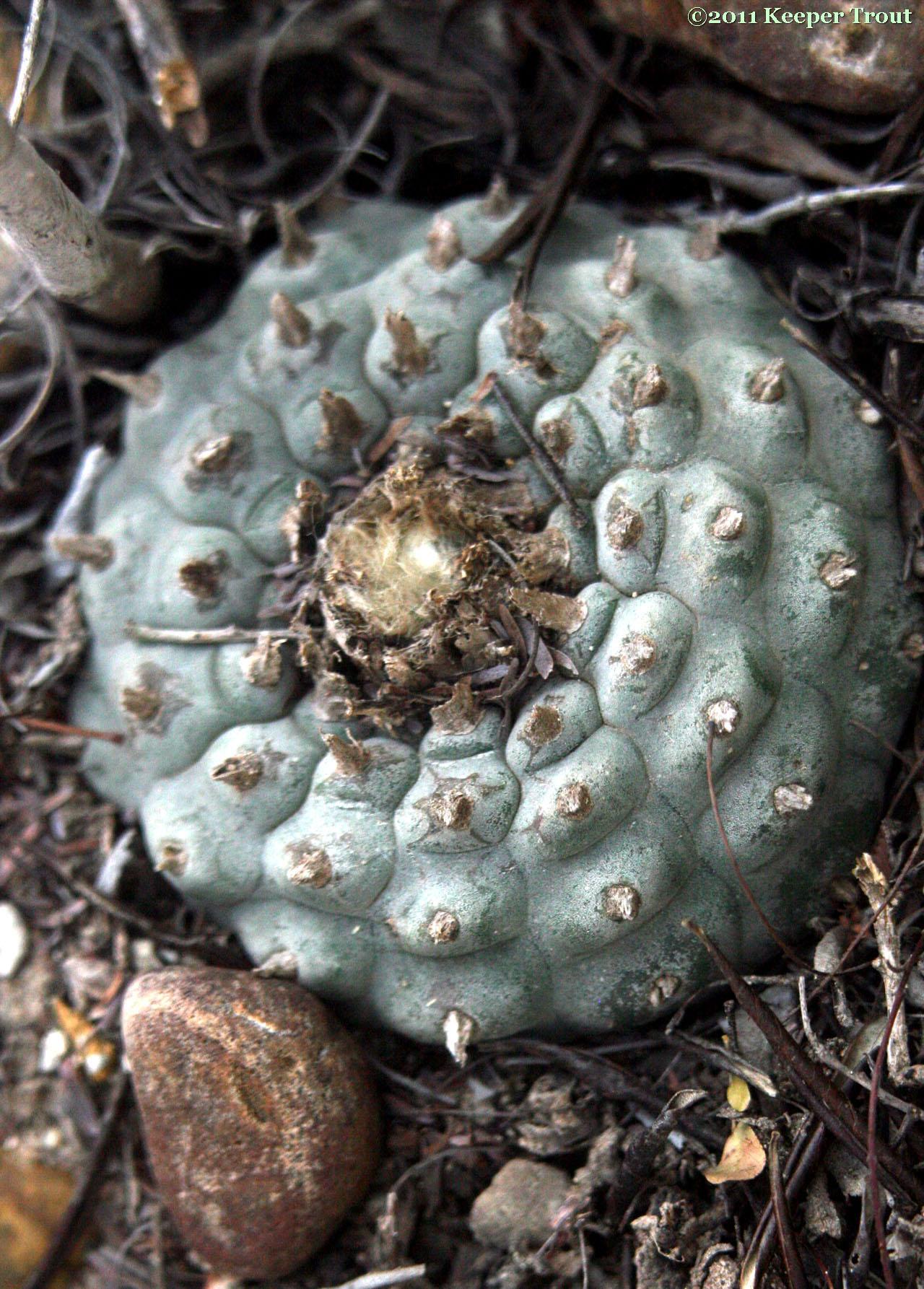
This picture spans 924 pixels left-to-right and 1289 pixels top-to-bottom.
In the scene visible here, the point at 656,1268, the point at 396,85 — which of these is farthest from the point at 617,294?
the point at 656,1268

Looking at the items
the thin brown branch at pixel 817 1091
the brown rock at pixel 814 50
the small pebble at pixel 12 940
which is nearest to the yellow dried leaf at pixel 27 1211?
the small pebble at pixel 12 940

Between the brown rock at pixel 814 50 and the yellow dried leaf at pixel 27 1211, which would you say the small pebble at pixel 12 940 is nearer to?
the yellow dried leaf at pixel 27 1211

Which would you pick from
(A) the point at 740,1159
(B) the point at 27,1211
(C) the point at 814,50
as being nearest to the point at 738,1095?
(A) the point at 740,1159

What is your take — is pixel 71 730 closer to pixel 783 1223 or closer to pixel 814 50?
pixel 783 1223

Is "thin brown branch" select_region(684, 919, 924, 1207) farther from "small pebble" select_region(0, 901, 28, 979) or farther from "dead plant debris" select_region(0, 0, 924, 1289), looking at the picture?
"small pebble" select_region(0, 901, 28, 979)

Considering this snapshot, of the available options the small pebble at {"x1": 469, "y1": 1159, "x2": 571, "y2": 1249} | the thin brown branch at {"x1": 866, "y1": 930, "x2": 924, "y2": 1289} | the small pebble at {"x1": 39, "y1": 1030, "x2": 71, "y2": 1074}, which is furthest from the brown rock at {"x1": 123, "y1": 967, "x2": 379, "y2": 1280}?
the thin brown branch at {"x1": 866, "y1": 930, "x2": 924, "y2": 1289}

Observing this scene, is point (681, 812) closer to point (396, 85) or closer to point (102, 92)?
point (396, 85)
